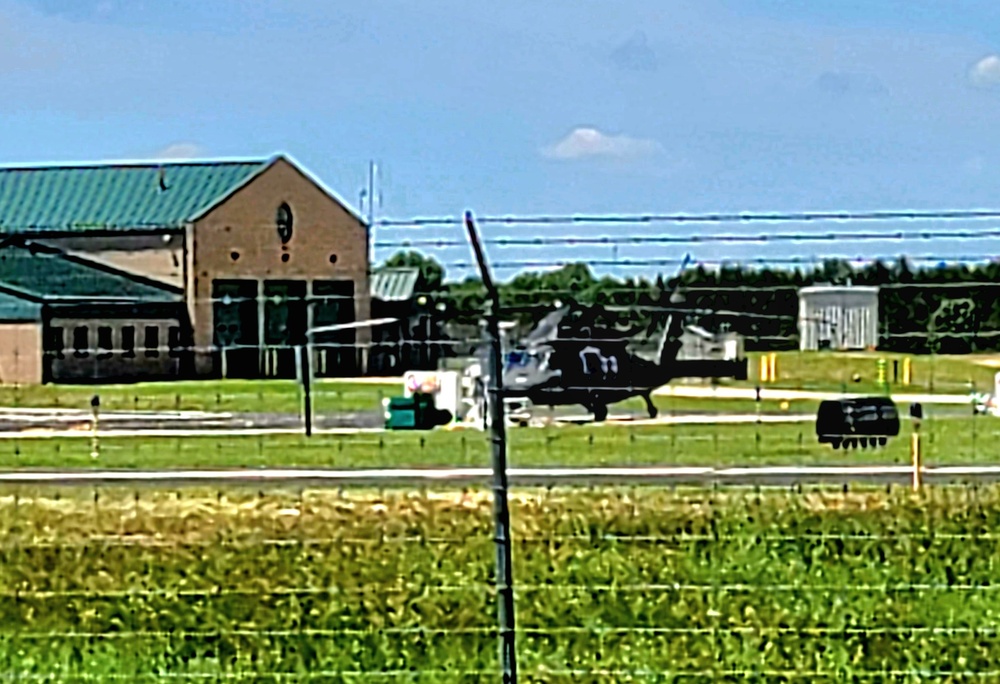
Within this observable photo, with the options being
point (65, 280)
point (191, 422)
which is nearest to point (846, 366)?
point (65, 280)

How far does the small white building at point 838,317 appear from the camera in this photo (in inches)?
306

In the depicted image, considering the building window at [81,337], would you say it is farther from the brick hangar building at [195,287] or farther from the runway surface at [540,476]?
the runway surface at [540,476]

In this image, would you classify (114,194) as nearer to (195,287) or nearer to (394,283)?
(195,287)

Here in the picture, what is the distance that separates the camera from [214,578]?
10.1 m

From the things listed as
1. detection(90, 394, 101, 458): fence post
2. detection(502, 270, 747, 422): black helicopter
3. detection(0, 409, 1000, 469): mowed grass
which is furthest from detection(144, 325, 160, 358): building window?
detection(0, 409, 1000, 469): mowed grass

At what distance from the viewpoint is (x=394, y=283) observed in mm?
8586

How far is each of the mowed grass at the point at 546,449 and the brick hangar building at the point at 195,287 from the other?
243 centimetres

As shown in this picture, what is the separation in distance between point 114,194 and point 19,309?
2081cm

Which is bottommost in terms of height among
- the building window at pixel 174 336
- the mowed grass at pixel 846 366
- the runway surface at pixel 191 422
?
the runway surface at pixel 191 422

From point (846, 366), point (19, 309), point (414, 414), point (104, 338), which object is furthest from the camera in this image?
point (414, 414)

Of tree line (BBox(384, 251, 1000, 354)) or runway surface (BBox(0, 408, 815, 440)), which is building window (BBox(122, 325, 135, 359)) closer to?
runway surface (BBox(0, 408, 815, 440))

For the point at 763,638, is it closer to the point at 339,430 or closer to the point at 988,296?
the point at 988,296

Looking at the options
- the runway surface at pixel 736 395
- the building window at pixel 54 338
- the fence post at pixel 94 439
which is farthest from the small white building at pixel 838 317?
the fence post at pixel 94 439

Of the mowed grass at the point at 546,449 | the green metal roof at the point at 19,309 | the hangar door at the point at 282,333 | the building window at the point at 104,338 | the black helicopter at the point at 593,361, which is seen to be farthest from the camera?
the mowed grass at the point at 546,449
